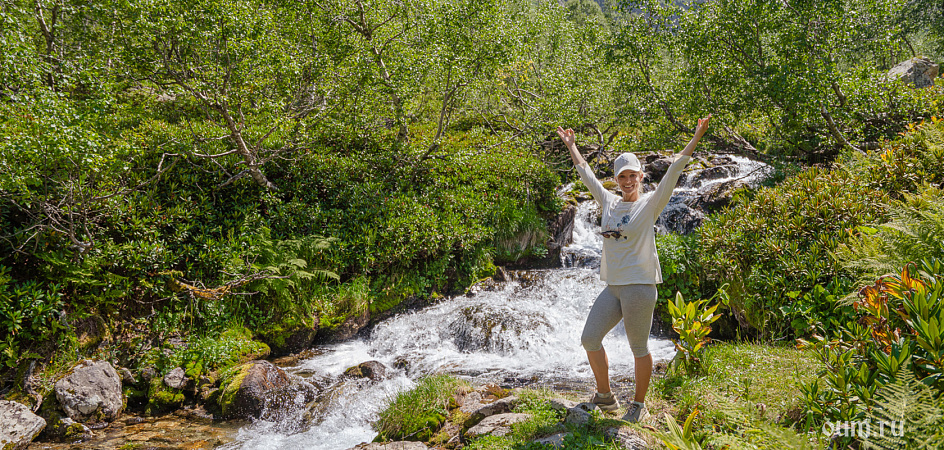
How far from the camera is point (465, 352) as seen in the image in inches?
340

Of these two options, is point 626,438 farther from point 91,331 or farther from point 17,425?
point 91,331

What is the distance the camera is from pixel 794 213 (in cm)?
734

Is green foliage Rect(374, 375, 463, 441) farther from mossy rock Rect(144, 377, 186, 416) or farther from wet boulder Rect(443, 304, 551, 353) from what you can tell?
mossy rock Rect(144, 377, 186, 416)

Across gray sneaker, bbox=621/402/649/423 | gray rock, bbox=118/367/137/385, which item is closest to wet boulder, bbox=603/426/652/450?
gray sneaker, bbox=621/402/649/423

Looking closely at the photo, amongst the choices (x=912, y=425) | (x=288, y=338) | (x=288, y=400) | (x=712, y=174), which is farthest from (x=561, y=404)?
(x=712, y=174)

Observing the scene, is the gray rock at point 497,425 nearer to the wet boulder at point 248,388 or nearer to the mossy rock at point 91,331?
the wet boulder at point 248,388

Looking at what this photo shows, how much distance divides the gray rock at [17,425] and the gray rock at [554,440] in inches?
236

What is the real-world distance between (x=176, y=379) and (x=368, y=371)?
284 centimetres

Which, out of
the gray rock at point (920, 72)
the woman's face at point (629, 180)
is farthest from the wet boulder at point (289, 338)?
the gray rock at point (920, 72)

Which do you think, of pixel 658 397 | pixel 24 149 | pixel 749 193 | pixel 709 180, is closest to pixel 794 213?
pixel 749 193

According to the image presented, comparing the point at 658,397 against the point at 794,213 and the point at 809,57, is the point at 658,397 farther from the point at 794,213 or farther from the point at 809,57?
the point at 809,57

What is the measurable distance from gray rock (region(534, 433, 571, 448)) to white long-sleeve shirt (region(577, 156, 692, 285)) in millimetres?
1453

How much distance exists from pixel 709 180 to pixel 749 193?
4311 millimetres

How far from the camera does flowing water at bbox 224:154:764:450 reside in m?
6.05
